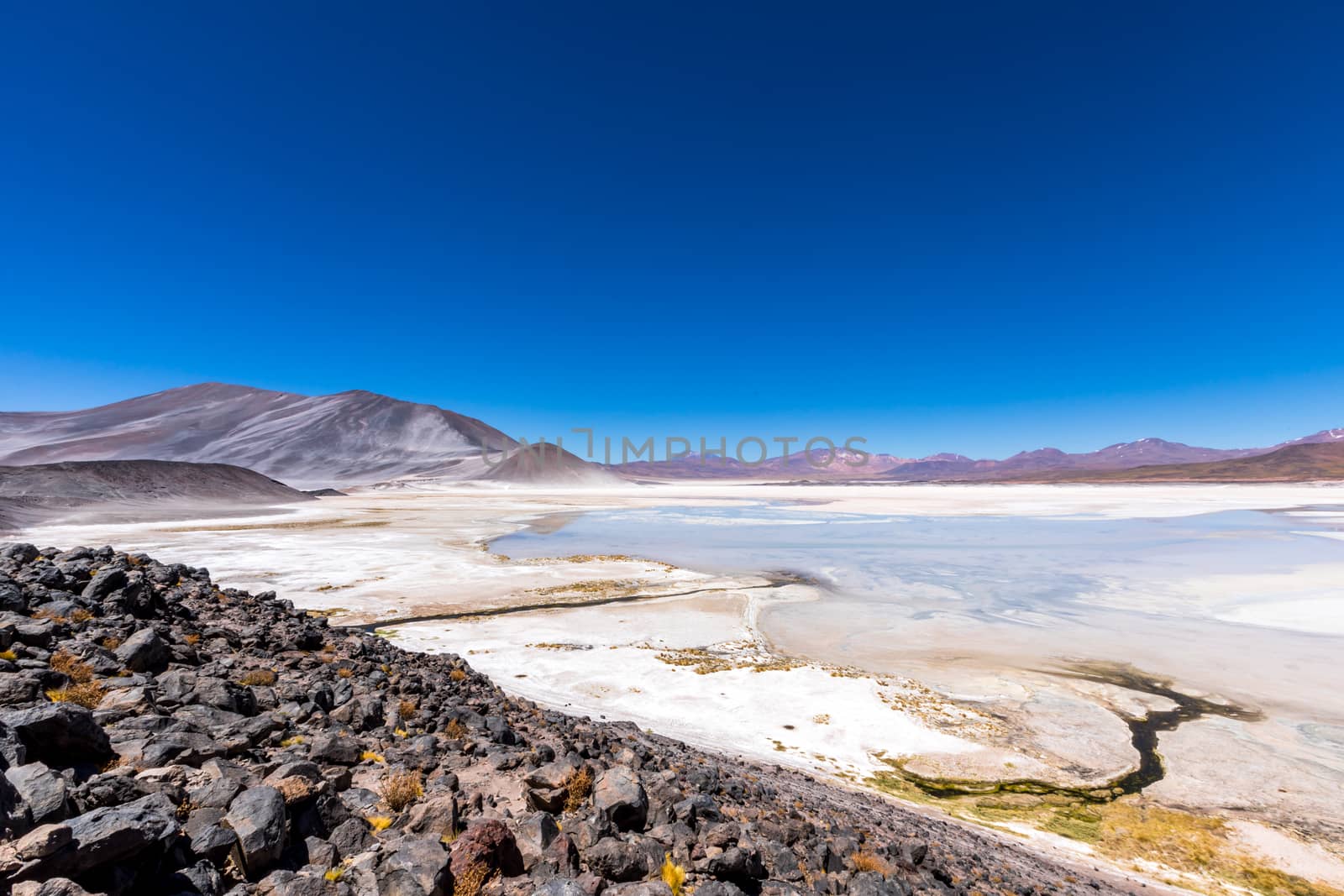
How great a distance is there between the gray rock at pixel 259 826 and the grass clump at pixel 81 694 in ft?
8.93

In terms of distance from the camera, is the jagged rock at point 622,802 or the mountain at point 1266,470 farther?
the mountain at point 1266,470

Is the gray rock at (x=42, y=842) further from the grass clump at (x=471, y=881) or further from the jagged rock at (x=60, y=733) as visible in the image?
the grass clump at (x=471, y=881)

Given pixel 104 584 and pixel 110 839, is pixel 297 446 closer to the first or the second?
pixel 104 584

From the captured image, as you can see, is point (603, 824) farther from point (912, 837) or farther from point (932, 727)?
point (932, 727)

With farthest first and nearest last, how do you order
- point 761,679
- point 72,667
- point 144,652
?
point 761,679 → point 144,652 → point 72,667

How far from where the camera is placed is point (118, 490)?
2355 inches

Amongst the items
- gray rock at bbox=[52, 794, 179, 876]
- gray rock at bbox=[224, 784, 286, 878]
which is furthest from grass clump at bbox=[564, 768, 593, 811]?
gray rock at bbox=[52, 794, 179, 876]

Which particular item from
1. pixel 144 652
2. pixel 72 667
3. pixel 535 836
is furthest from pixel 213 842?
pixel 144 652

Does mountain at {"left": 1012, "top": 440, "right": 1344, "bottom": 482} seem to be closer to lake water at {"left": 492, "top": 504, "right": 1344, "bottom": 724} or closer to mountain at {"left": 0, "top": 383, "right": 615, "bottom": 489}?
lake water at {"left": 492, "top": 504, "right": 1344, "bottom": 724}

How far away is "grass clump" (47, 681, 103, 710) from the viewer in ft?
17.2

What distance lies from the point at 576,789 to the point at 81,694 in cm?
476

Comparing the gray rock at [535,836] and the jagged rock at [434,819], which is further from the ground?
the jagged rock at [434,819]

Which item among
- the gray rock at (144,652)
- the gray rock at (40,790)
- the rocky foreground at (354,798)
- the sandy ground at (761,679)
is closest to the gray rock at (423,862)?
the rocky foreground at (354,798)

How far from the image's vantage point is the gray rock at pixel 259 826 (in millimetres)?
3623
